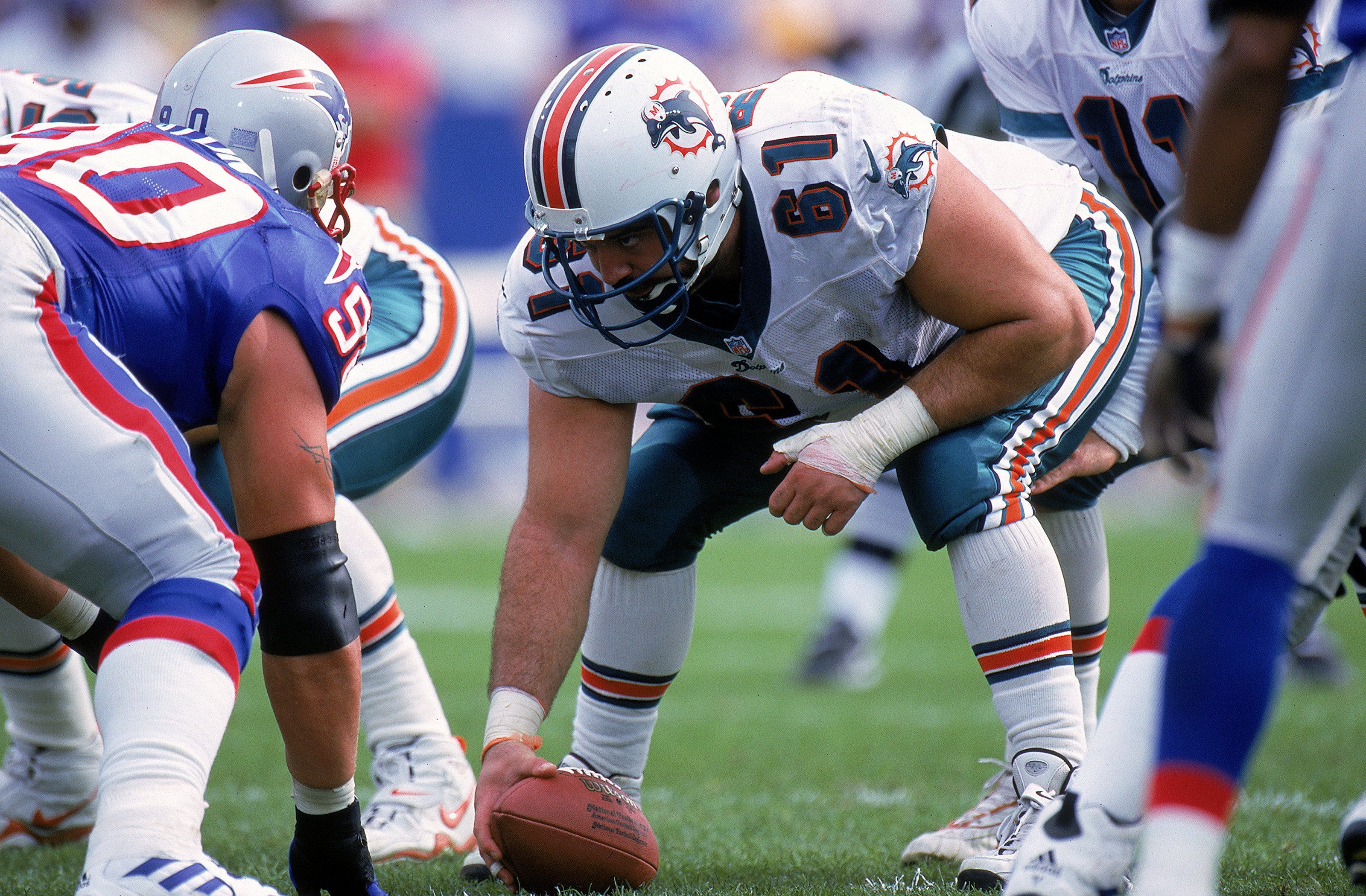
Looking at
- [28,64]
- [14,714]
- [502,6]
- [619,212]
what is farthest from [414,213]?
[619,212]

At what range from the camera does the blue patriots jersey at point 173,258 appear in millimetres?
1822

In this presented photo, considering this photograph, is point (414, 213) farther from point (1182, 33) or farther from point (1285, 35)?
point (1285, 35)

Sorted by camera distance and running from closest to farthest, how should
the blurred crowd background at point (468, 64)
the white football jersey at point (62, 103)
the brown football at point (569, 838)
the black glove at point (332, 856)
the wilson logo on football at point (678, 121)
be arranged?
the black glove at point (332, 856), the brown football at point (569, 838), the wilson logo on football at point (678, 121), the white football jersey at point (62, 103), the blurred crowd background at point (468, 64)

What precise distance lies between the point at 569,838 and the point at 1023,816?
710 millimetres

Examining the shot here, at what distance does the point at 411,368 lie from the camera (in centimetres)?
314

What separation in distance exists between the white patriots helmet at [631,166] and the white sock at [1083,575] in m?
0.98

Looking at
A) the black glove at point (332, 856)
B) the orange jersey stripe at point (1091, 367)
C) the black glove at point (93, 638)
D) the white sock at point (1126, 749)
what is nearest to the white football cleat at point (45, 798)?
the black glove at point (93, 638)

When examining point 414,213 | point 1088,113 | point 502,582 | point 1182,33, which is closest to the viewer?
point 502,582

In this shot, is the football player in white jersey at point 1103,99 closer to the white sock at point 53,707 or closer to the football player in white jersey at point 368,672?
the football player in white jersey at point 368,672

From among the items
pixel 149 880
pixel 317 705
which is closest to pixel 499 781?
pixel 317 705

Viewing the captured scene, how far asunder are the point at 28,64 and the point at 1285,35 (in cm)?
838

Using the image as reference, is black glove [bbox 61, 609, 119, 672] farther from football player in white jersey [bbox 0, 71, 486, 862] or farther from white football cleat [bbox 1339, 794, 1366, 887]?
white football cleat [bbox 1339, 794, 1366, 887]

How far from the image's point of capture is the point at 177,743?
1681mm

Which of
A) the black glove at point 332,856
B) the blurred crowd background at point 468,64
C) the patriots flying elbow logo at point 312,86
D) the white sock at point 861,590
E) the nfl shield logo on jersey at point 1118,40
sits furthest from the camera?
the blurred crowd background at point 468,64
